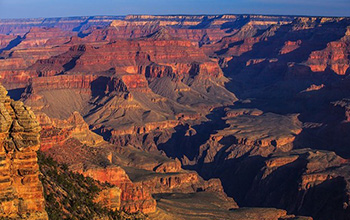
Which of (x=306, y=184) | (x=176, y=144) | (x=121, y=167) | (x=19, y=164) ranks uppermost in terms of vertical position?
(x=176, y=144)

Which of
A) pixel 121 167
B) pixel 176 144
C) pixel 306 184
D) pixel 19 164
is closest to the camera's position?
pixel 19 164

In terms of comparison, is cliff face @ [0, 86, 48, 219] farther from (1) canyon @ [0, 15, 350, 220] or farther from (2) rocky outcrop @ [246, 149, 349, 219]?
(2) rocky outcrop @ [246, 149, 349, 219]

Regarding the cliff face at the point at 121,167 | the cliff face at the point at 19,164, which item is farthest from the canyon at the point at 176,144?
the cliff face at the point at 121,167

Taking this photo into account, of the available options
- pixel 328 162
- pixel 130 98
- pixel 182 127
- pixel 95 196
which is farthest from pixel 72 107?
pixel 95 196

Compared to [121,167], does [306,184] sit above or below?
above

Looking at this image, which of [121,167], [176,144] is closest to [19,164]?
[121,167]

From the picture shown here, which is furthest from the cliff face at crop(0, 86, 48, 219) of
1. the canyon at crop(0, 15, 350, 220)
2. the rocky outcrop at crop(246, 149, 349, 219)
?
the rocky outcrop at crop(246, 149, 349, 219)

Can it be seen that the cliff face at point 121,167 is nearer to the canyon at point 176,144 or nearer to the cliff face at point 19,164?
the canyon at point 176,144

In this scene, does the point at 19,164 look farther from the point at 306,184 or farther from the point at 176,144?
the point at 176,144

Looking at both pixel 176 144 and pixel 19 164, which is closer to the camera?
pixel 19 164

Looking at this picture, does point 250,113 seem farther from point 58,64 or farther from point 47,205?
point 47,205
